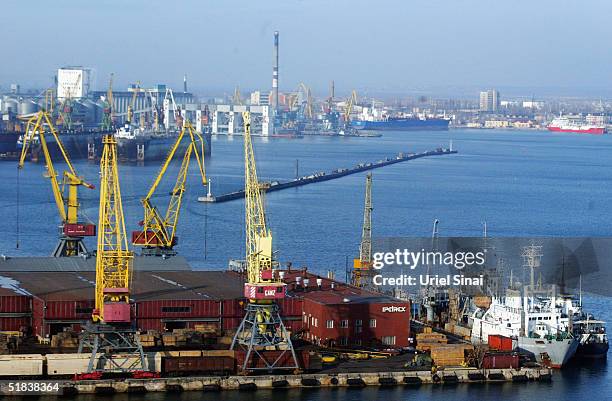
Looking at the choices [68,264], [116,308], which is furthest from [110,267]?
[68,264]

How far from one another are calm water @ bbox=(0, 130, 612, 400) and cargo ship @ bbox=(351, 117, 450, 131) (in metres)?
33.4

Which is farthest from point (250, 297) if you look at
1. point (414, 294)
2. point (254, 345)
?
point (414, 294)

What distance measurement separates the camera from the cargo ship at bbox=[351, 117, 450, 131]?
9194 centimetres

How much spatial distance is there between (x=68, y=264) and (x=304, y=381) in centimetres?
561

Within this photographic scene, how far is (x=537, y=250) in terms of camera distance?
16.1 metres

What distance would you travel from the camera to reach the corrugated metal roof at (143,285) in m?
14.8

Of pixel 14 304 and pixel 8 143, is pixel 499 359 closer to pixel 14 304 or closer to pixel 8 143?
pixel 14 304

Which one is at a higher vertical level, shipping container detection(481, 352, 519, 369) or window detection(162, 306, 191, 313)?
window detection(162, 306, 191, 313)

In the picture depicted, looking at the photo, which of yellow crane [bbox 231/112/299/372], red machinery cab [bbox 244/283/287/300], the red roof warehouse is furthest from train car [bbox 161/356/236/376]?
the red roof warehouse


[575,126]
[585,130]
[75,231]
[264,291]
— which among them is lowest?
[585,130]

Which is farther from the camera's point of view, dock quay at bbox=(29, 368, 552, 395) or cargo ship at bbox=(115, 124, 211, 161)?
cargo ship at bbox=(115, 124, 211, 161)

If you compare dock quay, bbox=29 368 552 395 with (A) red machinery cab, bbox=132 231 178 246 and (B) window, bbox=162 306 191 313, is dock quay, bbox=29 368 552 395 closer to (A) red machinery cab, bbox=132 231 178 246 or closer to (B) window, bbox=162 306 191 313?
(B) window, bbox=162 306 191 313

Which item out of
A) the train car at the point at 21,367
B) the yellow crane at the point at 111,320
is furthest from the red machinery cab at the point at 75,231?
the train car at the point at 21,367

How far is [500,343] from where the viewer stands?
1401cm
